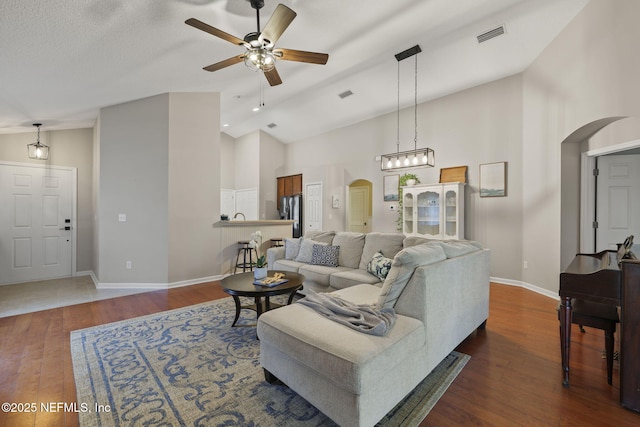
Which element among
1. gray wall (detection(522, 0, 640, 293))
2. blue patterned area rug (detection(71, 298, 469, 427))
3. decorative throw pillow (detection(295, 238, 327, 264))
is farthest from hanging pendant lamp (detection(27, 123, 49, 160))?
gray wall (detection(522, 0, 640, 293))

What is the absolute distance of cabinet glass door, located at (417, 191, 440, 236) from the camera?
5.39 metres

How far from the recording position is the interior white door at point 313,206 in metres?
7.74

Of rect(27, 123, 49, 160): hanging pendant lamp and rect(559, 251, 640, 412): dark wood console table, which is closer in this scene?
rect(559, 251, 640, 412): dark wood console table

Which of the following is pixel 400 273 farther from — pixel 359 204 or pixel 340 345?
pixel 359 204

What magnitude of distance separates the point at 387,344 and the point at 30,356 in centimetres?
300

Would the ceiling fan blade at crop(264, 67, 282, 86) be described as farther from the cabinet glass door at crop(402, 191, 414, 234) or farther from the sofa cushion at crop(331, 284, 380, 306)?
the cabinet glass door at crop(402, 191, 414, 234)

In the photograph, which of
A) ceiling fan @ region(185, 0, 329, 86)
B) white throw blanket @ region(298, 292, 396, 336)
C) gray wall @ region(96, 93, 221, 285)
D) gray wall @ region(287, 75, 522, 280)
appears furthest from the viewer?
gray wall @ region(287, 75, 522, 280)

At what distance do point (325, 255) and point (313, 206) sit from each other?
157 inches

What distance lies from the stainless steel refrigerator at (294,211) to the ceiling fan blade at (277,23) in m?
5.67

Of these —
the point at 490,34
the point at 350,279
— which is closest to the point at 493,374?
the point at 350,279

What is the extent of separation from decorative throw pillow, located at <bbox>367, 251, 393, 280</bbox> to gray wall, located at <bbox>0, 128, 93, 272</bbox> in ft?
18.2

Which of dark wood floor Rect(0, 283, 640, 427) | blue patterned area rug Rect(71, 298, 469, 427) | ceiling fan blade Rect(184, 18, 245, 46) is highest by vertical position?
ceiling fan blade Rect(184, 18, 245, 46)

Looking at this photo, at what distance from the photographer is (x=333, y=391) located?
151 cm

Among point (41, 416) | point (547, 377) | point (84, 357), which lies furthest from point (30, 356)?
point (547, 377)
